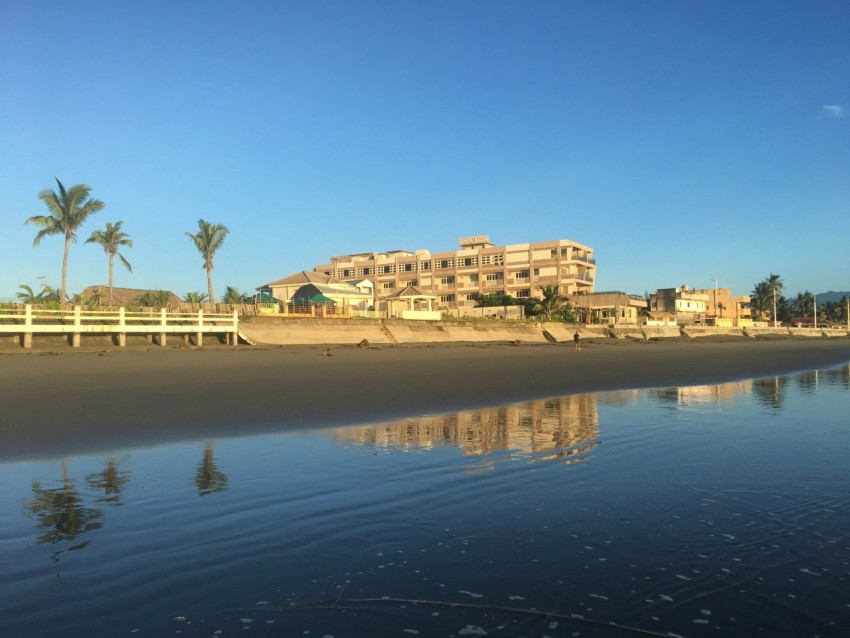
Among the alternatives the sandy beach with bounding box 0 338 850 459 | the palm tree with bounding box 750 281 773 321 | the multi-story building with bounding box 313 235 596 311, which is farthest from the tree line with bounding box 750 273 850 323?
the sandy beach with bounding box 0 338 850 459

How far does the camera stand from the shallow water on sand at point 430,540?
3705 mm

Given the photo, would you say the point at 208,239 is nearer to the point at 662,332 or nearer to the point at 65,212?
the point at 65,212

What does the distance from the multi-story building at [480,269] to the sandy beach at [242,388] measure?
225 feet

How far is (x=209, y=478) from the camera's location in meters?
7.24

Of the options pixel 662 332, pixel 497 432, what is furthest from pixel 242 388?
pixel 662 332

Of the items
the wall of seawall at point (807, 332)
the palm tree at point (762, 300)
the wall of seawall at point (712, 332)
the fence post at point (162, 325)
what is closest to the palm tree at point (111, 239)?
the fence post at point (162, 325)

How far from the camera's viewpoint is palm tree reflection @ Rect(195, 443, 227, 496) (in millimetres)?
6711

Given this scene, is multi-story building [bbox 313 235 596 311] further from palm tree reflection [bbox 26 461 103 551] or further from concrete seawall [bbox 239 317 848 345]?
palm tree reflection [bbox 26 461 103 551]

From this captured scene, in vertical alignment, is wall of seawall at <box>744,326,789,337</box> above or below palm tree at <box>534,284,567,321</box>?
below

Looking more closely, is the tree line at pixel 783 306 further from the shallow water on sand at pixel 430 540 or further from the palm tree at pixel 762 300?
the shallow water on sand at pixel 430 540

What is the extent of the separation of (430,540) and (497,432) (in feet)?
19.1

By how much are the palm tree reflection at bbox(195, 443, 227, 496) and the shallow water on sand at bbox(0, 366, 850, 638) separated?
5cm

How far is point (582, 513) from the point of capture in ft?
19.1

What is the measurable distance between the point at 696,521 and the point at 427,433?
5682mm
